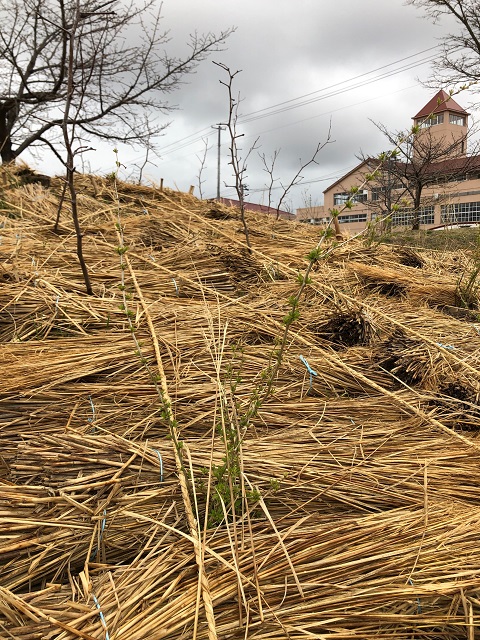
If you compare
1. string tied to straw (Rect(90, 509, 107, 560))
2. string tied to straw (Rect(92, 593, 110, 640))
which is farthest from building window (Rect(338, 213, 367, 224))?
string tied to straw (Rect(92, 593, 110, 640))

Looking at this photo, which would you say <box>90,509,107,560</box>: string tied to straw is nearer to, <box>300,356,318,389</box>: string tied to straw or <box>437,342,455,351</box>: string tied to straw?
<box>300,356,318,389</box>: string tied to straw

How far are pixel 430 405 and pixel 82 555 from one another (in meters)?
1.40

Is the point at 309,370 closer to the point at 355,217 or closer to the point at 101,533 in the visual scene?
the point at 101,533

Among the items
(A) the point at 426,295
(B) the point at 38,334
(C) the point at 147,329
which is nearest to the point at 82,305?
(B) the point at 38,334

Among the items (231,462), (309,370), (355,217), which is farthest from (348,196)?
(355,217)

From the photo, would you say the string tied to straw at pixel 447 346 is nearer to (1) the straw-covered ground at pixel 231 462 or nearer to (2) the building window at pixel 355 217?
(1) the straw-covered ground at pixel 231 462

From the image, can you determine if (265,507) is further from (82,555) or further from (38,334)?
(38,334)

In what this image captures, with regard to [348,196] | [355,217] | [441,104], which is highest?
[355,217]

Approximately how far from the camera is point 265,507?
138cm

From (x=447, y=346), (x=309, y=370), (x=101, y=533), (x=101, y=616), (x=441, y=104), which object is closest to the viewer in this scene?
(x=101, y=616)

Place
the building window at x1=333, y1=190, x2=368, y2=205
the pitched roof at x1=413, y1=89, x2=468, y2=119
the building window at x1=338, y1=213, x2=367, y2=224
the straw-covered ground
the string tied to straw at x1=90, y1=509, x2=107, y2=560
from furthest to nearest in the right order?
the building window at x1=338, y1=213, x2=367, y2=224 < the pitched roof at x1=413, y1=89, x2=468, y2=119 < the building window at x1=333, y1=190, x2=368, y2=205 < the string tied to straw at x1=90, y1=509, x2=107, y2=560 < the straw-covered ground

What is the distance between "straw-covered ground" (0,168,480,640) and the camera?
1.17m

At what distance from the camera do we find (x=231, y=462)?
137 cm

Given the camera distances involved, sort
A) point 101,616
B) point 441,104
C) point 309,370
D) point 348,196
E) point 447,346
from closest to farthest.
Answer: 1. point 101,616
2. point 348,196
3. point 309,370
4. point 441,104
5. point 447,346
